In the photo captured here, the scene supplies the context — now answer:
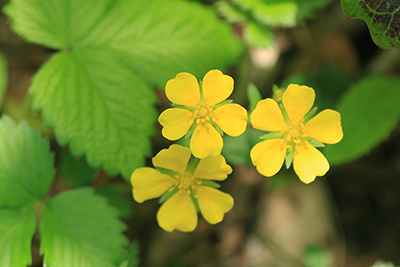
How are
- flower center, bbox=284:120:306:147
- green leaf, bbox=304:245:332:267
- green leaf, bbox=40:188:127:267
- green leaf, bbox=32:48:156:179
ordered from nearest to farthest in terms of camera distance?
flower center, bbox=284:120:306:147 < green leaf, bbox=40:188:127:267 < green leaf, bbox=32:48:156:179 < green leaf, bbox=304:245:332:267

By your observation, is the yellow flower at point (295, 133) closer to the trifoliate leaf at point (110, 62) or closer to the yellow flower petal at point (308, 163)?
the yellow flower petal at point (308, 163)

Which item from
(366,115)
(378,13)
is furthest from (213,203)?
(366,115)

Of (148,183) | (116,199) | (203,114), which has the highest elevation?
(203,114)

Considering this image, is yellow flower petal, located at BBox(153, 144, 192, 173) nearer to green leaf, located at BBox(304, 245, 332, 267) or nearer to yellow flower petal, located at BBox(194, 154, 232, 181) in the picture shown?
yellow flower petal, located at BBox(194, 154, 232, 181)

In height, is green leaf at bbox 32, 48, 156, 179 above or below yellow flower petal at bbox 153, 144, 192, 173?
above

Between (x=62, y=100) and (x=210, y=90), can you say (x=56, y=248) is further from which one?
(x=210, y=90)

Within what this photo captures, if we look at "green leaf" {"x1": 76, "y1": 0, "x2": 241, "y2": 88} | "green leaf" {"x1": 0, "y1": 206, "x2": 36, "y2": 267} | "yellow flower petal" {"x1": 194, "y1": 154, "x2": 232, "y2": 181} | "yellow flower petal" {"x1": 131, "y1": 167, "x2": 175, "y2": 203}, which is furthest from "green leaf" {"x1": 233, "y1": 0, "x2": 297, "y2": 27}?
"green leaf" {"x1": 0, "y1": 206, "x2": 36, "y2": 267}

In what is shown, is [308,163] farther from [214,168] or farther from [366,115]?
[366,115]
